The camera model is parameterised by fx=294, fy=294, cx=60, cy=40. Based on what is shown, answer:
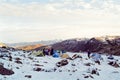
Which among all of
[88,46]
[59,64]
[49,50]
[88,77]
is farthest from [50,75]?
[88,46]

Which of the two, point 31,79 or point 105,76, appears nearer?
point 31,79

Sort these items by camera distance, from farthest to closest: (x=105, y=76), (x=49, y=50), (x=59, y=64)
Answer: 1. (x=49, y=50)
2. (x=59, y=64)
3. (x=105, y=76)

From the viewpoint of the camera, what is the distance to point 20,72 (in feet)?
104

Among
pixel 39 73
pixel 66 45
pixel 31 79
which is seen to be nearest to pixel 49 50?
pixel 39 73

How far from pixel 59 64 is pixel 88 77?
1000 cm

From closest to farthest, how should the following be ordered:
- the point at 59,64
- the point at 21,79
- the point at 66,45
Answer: the point at 21,79
the point at 59,64
the point at 66,45

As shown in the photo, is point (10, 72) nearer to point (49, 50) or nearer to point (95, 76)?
point (95, 76)

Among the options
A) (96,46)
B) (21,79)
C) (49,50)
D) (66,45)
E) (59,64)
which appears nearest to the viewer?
(21,79)

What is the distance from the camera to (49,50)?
61.2m

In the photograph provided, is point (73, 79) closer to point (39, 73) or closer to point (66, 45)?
point (39, 73)

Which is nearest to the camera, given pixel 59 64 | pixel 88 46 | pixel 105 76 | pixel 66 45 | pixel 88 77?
pixel 88 77

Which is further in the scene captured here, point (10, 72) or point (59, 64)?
point (59, 64)

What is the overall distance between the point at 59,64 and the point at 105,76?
8.89 meters

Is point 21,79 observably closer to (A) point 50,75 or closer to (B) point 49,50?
(A) point 50,75
